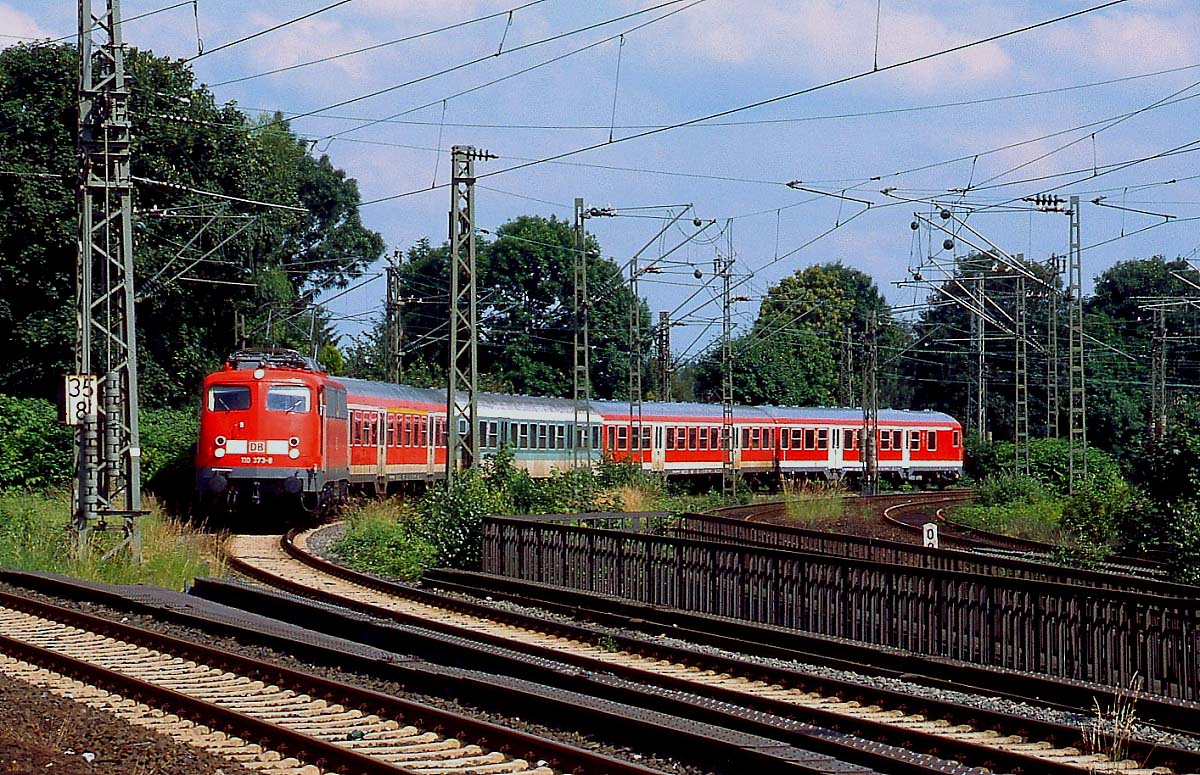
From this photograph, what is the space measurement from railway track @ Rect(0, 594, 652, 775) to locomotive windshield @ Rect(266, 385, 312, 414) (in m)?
13.5

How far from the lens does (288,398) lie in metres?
29.0

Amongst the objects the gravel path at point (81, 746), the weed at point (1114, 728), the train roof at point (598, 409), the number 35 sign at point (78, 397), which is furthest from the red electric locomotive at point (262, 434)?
the weed at point (1114, 728)

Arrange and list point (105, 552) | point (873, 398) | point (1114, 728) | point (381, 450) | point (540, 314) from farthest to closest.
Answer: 1. point (540, 314)
2. point (873, 398)
3. point (381, 450)
4. point (105, 552)
5. point (1114, 728)

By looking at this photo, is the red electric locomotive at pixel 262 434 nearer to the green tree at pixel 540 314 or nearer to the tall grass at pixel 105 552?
the tall grass at pixel 105 552

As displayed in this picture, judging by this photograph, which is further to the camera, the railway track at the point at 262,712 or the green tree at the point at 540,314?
the green tree at the point at 540,314

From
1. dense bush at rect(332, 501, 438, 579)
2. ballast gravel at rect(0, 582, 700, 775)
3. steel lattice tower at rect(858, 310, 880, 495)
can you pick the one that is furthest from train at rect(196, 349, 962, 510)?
ballast gravel at rect(0, 582, 700, 775)

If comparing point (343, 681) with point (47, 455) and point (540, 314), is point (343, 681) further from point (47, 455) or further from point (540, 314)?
point (540, 314)

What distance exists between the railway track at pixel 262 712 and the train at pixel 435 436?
13.5 m

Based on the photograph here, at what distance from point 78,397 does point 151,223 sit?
22619 mm

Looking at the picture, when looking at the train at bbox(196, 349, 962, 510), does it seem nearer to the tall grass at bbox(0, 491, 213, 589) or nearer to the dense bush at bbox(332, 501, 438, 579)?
the dense bush at bbox(332, 501, 438, 579)

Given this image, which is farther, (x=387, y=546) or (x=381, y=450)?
(x=381, y=450)

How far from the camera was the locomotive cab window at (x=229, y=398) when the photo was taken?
29109mm

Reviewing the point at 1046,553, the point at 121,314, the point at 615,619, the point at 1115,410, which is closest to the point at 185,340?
the point at 121,314

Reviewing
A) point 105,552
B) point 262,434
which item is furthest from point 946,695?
point 262,434
